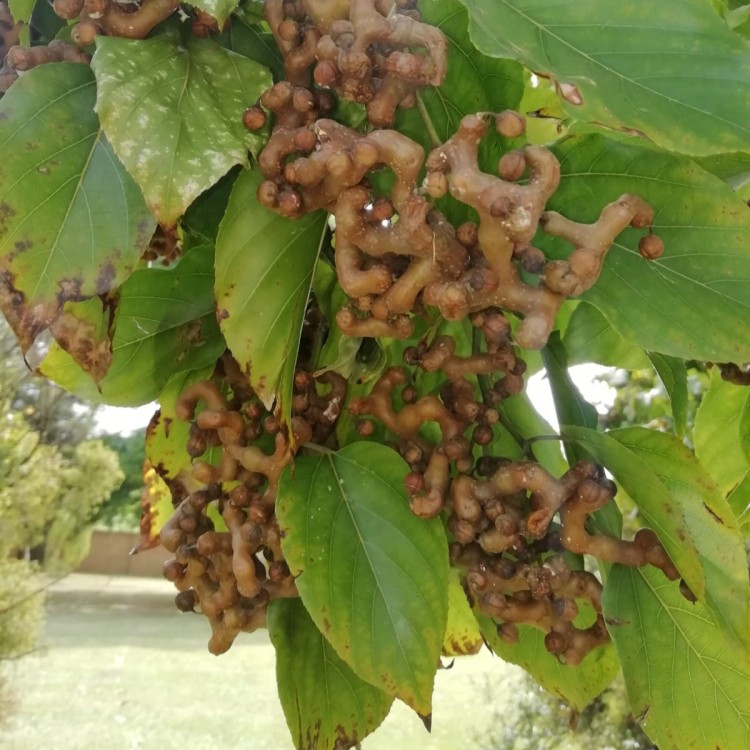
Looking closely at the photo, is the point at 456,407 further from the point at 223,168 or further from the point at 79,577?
the point at 79,577

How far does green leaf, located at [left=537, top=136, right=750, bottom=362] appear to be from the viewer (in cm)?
29

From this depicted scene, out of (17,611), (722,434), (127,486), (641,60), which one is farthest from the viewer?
(127,486)

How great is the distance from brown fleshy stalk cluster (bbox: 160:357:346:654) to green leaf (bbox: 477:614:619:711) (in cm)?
13

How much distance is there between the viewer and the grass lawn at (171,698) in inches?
144

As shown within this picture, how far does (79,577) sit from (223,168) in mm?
7910

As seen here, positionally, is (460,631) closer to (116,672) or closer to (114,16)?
(114,16)

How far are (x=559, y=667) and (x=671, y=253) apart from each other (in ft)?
0.75

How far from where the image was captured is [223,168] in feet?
0.92

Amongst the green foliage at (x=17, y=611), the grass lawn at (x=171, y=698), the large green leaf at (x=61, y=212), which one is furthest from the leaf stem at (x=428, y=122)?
the green foliage at (x=17, y=611)

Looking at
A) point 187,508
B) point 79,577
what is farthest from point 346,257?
point 79,577

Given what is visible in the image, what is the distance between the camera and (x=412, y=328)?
29 centimetres

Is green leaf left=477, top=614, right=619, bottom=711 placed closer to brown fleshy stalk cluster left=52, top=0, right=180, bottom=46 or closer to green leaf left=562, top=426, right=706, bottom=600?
green leaf left=562, top=426, right=706, bottom=600

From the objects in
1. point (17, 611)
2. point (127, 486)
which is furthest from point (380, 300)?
point (127, 486)

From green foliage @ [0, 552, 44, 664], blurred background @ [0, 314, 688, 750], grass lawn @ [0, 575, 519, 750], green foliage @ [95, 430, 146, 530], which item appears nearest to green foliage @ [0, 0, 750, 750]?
blurred background @ [0, 314, 688, 750]
